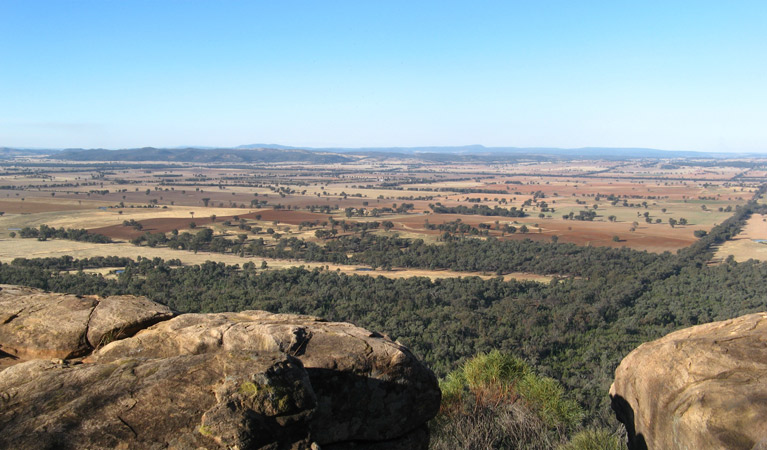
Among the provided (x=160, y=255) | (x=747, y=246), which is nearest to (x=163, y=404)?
(x=160, y=255)

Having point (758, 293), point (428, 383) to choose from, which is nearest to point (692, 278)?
point (758, 293)

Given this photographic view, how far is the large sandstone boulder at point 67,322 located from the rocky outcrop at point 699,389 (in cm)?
983

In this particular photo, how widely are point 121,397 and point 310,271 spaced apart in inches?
1777

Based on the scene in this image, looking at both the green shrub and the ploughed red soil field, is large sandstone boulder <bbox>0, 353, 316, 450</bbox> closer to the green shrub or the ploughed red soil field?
the green shrub

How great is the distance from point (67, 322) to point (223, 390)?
5352 millimetres

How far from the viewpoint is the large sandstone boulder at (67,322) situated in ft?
33.5

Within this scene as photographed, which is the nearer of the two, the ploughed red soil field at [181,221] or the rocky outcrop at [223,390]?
the rocky outcrop at [223,390]

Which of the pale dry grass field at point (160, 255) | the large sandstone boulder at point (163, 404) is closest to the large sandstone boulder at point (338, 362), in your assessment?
the large sandstone boulder at point (163, 404)

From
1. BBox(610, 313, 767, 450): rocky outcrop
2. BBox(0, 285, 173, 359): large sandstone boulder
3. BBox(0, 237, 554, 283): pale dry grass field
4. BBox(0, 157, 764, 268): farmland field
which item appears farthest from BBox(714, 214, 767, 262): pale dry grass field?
BBox(0, 285, 173, 359): large sandstone boulder

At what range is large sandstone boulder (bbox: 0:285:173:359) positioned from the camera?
10.2 m

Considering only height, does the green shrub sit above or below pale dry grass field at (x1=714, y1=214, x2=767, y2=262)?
above

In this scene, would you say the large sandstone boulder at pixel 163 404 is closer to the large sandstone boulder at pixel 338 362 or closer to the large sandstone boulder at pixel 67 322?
the large sandstone boulder at pixel 338 362

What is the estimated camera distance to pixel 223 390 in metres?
7.20

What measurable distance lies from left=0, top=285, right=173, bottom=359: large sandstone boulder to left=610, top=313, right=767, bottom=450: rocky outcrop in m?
9.83
